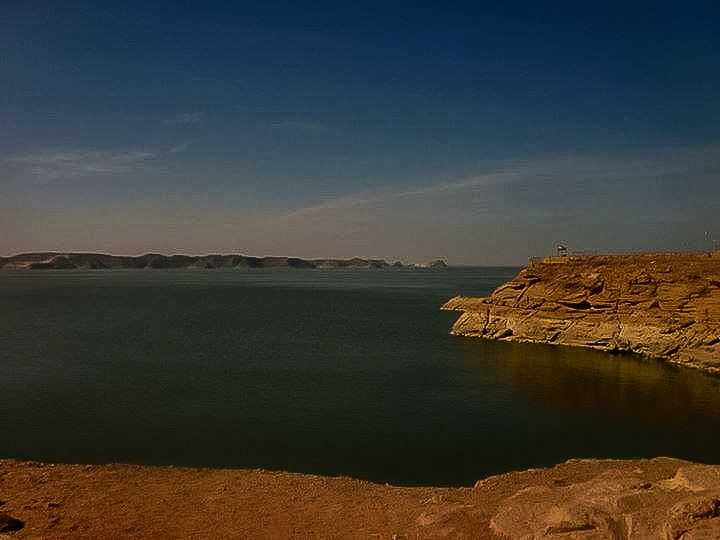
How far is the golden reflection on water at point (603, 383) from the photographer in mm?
26656

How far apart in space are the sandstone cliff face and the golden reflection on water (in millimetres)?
1852

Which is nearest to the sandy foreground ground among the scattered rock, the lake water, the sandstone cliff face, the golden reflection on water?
the scattered rock

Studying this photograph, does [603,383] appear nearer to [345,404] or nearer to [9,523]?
[345,404]

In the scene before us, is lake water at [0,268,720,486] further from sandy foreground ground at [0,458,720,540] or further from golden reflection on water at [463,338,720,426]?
sandy foreground ground at [0,458,720,540]

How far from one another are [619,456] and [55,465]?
22785 millimetres

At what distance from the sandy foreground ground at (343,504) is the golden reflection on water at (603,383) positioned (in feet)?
35.1

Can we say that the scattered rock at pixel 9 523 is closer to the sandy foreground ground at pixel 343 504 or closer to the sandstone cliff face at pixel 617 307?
the sandy foreground ground at pixel 343 504

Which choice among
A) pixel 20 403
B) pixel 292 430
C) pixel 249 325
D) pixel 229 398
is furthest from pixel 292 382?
pixel 249 325

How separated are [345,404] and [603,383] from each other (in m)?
18.5

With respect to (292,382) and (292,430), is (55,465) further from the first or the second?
(292,382)

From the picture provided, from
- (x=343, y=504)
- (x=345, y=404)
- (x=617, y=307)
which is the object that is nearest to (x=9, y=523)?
(x=343, y=504)

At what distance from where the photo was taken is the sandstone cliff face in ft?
124

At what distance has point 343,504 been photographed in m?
14.0

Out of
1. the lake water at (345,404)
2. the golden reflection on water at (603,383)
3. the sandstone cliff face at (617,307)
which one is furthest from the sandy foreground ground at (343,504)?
the sandstone cliff face at (617,307)
